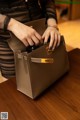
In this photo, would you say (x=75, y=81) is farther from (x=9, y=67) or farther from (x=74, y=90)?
(x=9, y=67)

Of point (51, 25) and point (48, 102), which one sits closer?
point (48, 102)

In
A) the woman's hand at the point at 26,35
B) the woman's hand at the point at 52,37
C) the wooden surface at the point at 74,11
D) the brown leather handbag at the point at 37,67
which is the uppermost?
the woman's hand at the point at 26,35

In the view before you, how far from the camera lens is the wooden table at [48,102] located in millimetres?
512

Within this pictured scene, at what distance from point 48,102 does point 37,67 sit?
0.41 ft

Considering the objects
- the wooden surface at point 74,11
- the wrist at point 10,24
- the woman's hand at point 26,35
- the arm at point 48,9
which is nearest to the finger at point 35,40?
the woman's hand at point 26,35

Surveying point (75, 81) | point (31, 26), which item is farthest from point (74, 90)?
point (31, 26)

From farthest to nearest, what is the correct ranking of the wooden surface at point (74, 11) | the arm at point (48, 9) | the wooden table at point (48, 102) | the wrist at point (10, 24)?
the wooden surface at point (74, 11) < the arm at point (48, 9) < the wrist at point (10, 24) < the wooden table at point (48, 102)

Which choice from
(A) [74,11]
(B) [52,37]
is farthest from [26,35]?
(A) [74,11]

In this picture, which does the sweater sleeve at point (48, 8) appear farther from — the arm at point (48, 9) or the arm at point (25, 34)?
the arm at point (25, 34)

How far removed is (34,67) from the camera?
21.4 inches

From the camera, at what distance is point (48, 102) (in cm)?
56

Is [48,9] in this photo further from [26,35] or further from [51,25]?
[26,35]

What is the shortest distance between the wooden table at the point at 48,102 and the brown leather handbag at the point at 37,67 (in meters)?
0.03

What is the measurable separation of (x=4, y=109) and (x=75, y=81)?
0.95ft
